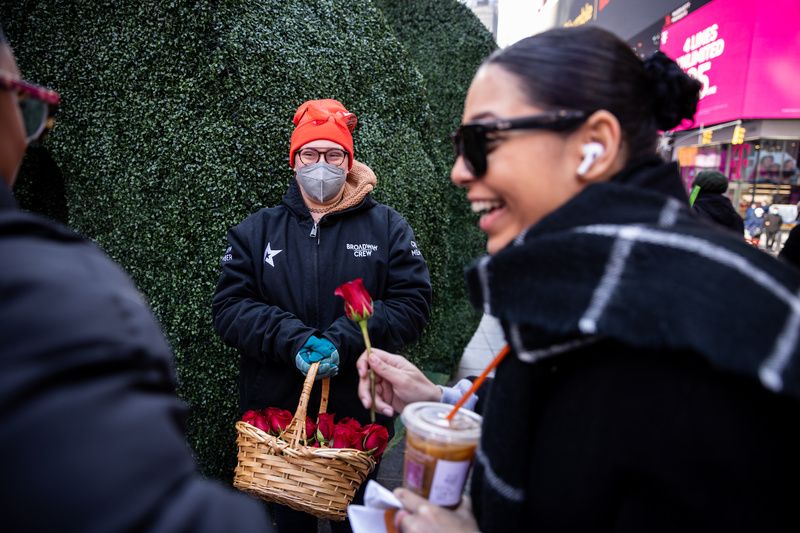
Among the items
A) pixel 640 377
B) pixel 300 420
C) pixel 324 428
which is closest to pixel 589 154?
pixel 640 377

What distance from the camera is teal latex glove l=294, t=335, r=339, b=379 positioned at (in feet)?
7.48

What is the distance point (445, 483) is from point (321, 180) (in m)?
1.74

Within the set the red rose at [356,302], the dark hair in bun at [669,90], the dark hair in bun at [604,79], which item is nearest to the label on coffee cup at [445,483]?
the red rose at [356,302]

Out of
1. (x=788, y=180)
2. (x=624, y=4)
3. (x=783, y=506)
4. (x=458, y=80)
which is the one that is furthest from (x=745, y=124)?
(x=783, y=506)

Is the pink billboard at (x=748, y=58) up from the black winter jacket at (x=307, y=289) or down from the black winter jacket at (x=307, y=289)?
up

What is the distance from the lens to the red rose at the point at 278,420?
2217mm

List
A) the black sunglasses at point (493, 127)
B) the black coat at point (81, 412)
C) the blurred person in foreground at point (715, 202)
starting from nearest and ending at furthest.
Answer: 1. the black coat at point (81, 412)
2. the black sunglasses at point (493, 127)
3. the blurred person in foreground at point (715, 202)

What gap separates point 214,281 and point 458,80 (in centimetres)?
444

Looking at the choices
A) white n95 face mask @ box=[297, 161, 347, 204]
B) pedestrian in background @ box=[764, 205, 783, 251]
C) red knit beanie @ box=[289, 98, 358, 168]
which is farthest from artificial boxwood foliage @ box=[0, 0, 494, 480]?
pedestrian in background @ box=[764, 205, 783, 251]

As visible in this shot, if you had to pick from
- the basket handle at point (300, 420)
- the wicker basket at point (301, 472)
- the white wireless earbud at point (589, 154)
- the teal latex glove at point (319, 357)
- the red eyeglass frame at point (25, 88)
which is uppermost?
the red eyeglass frame at point (25, 88)

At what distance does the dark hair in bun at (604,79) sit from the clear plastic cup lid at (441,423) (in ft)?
2.28

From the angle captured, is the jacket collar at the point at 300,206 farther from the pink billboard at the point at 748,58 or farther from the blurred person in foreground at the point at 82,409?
the pink billboard at the point at 748,58

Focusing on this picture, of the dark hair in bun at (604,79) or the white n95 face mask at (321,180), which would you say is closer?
the dark hair in bun at (604,79)

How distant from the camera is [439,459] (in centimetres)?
120
